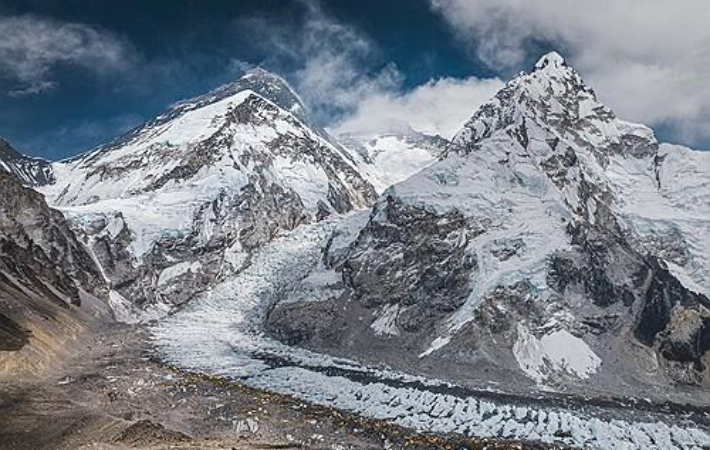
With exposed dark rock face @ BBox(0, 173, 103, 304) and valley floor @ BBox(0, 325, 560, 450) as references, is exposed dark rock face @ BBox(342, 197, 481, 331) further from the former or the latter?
exposed dark rock face @ BBox(0, 173, 103, 304)

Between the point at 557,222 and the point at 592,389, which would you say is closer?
the point at 592,389

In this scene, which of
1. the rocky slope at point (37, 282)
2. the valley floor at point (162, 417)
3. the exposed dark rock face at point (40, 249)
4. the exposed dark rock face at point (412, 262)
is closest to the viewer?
the valley floor at point (162, 417)

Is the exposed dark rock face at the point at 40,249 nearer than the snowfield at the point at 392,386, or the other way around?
the snowfield at the point at 392,386

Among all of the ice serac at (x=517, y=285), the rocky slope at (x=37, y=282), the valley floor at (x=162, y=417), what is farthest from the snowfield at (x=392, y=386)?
the rocky slope at (x=37, y=282)

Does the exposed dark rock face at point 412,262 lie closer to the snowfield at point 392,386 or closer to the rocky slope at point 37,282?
the snowfield at point 392,386

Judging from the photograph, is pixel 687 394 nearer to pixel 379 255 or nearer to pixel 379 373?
pixel 379 373

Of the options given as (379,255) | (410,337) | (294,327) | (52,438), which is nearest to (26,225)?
(294,327)

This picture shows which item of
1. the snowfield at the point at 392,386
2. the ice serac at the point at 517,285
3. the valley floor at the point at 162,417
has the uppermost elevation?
the ice serac at the point at 517,285
